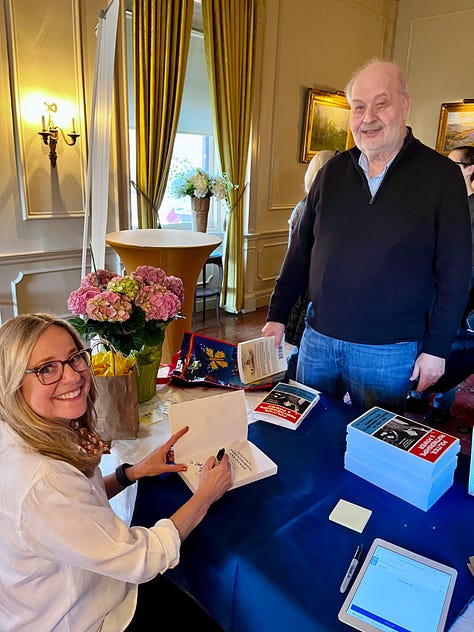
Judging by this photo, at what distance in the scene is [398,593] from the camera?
80cm

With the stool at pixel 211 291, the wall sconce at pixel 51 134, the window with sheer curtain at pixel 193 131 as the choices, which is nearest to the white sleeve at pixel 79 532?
the wall sconce at pixel 51 134

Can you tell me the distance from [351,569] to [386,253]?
0.98 metres

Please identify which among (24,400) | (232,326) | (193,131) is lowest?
(232,326)

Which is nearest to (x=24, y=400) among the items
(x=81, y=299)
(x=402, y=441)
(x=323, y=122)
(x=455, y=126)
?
(x=81, y=299)

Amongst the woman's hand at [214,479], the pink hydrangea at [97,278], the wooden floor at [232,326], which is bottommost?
the wooden floor at [232,326]

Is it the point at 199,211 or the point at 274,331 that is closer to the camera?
the point at 274,331

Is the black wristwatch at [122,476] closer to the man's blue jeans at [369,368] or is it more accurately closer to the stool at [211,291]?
the man's blue jeans at [369,368]

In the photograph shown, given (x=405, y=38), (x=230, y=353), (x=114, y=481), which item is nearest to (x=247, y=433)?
(x=114, y=481)

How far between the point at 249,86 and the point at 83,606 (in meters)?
4.48

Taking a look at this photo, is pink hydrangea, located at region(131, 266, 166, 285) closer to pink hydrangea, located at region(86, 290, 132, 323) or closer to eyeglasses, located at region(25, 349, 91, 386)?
pink hydrangea, located at region(86, 290, 132, 323)

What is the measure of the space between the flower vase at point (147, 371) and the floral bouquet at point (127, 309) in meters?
0.01

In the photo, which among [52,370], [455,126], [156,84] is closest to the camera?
[52,370]

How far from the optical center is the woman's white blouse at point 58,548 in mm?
774

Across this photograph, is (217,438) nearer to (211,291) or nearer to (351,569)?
(351,569)
